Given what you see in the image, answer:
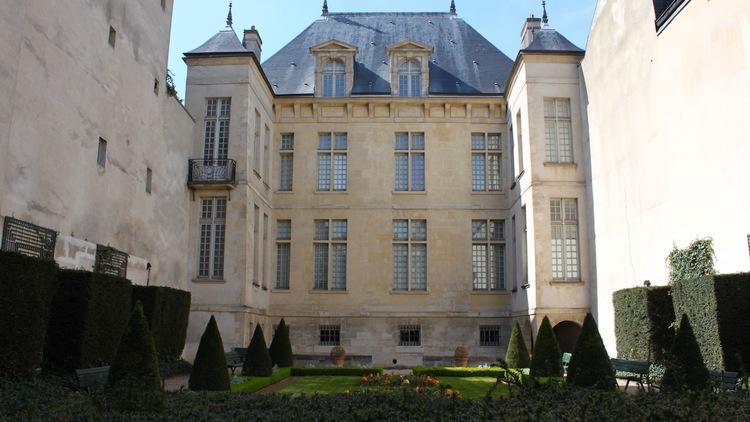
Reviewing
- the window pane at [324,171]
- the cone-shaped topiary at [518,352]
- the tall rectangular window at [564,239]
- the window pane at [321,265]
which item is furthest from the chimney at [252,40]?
the cone-shaped topiary at [518,352]

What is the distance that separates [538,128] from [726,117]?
7553 millimetres

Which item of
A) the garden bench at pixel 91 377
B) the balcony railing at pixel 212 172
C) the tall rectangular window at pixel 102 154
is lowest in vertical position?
the garden bench at pixel 91 377

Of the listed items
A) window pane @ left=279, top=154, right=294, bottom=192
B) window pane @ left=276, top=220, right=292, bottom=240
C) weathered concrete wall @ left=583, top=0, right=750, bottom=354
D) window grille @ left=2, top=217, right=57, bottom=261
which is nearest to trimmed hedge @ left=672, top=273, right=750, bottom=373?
weathered concrete wall @ left=583, top=0, right=750, bottom=354

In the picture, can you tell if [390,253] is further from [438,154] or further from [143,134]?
[143,134]

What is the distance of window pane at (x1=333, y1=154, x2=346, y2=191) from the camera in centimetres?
2383

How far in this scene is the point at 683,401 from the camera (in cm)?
672

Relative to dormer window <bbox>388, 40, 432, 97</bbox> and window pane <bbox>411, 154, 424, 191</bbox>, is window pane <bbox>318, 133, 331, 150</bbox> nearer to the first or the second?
dormer window <bbox>388, 40, 432, 97</bbox>

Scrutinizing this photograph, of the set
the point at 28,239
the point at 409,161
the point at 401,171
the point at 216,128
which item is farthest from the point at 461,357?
the point at 28,239

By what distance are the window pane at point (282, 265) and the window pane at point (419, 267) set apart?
430cm

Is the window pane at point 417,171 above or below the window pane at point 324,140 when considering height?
below

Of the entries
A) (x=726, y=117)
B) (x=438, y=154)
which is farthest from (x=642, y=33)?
(x=438, y=154)

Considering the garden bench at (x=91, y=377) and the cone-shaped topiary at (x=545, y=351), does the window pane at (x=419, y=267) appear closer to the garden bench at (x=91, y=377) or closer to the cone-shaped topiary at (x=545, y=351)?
the cone-shaped topiary at (x=545, y=351)

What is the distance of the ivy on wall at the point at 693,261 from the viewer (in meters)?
13.7

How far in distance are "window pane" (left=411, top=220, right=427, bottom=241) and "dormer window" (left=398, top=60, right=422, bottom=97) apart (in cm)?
453
